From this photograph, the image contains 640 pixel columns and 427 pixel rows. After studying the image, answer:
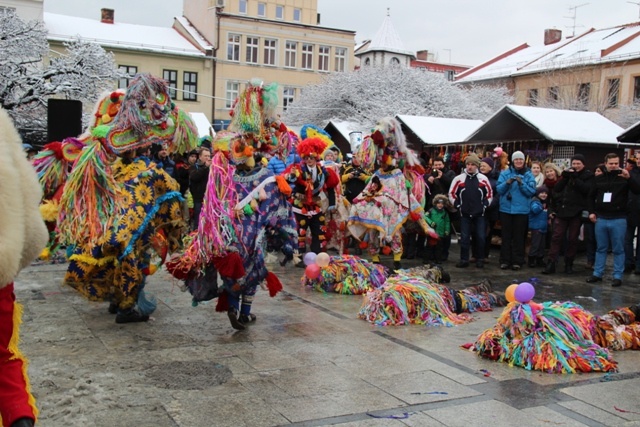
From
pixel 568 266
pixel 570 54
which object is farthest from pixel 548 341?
pixel 570 54

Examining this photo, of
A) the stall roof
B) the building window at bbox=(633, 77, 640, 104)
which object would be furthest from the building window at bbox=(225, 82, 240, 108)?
the stall roof

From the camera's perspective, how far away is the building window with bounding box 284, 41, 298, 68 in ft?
148

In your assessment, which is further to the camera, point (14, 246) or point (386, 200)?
point (386, 200)

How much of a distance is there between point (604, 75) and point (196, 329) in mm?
32010

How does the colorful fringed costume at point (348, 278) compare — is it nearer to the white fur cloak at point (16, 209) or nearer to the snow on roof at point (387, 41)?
the white fur cloak at point (16, 209)

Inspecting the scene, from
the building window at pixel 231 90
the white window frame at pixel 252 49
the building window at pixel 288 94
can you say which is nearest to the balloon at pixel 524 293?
the building window at pixel 231 90

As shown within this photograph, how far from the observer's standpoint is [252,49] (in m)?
43.9

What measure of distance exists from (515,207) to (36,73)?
15431 mm

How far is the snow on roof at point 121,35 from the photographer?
3781 cm

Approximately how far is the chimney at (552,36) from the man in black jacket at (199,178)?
Result: 37404mm

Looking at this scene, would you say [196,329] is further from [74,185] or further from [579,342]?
[579,342]

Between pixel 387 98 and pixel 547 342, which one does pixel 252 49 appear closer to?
pixel 387 98

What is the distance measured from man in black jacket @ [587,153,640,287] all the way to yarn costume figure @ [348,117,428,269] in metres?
2.42

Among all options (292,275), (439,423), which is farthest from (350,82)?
(439,423)
